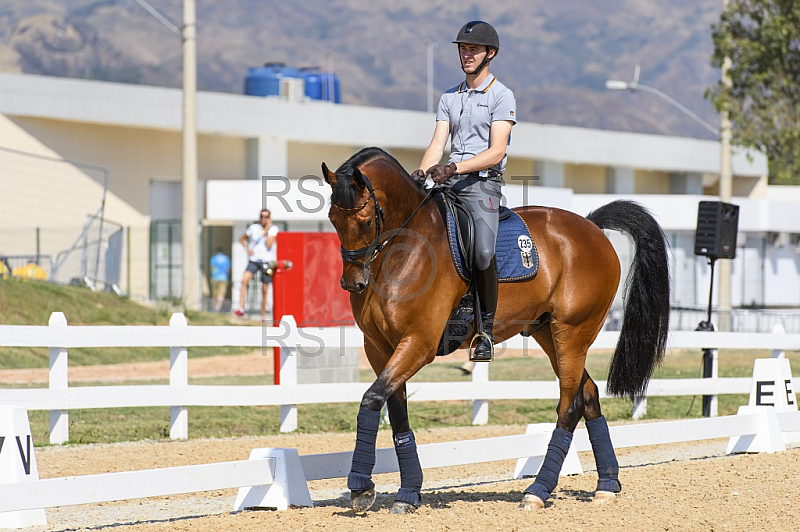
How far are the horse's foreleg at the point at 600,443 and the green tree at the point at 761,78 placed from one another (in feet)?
64.7

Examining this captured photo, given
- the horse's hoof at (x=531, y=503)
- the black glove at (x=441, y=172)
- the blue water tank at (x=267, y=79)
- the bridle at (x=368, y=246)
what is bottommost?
the horse's hoof at (x=531, y=503)

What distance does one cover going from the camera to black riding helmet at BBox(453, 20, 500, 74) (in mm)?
6922

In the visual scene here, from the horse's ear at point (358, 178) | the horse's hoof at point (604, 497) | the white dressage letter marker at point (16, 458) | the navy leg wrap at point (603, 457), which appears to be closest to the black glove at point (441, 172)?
the horse's ear at point (358, 178)

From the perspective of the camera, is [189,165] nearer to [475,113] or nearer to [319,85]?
[475,113]

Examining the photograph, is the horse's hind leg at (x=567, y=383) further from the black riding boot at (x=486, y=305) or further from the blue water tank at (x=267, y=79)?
the blue water tank at (x=267, y=79)

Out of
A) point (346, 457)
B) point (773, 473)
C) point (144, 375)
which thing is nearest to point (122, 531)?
point (346, 457)

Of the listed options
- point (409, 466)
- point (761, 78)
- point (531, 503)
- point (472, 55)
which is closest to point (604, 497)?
point (531, 503)

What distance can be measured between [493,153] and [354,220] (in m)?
1.11

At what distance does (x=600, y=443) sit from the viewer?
750 cm

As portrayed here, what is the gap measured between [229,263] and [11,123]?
21.5 ft

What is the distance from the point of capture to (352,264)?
20.6 feet

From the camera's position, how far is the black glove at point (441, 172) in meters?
6.63

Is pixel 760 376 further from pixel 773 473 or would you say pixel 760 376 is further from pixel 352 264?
pixel 352 264

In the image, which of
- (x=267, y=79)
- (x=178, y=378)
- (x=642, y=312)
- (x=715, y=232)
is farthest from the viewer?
(x=267, y=79)
